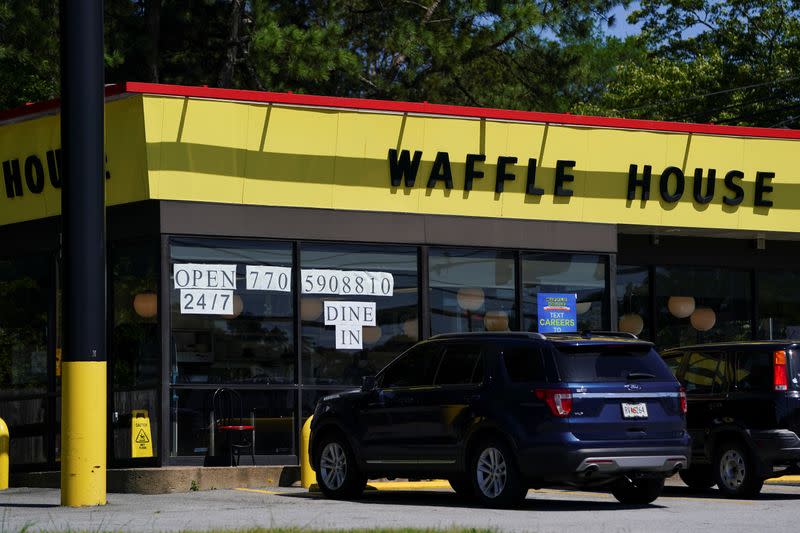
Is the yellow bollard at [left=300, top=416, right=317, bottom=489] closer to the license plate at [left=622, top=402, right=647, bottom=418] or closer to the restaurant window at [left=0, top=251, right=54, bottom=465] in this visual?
the restaurant window at [left=0, top=251, right=54, bottom=465]

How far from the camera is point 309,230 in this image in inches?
824

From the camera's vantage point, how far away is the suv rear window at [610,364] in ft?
50.2

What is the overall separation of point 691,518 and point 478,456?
238cm

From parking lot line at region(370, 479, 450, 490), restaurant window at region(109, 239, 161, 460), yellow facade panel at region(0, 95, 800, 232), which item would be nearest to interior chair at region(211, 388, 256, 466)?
restaurant window at region(109, 239, 161, 460)

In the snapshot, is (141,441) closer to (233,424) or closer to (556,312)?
(233,424)

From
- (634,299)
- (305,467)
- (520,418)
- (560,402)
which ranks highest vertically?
(634,299)

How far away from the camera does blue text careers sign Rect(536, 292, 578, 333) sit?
22781 millimetres

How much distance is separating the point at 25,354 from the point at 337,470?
716cm

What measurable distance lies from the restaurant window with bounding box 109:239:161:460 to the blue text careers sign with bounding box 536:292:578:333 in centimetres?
603

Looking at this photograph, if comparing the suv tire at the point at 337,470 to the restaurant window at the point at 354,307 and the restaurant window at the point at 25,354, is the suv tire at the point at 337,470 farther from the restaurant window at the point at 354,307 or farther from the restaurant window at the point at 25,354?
the restaurant window at the point at 25,354

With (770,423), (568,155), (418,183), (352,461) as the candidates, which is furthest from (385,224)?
(770,423)

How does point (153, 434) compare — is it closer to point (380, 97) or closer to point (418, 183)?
point (418, 183)

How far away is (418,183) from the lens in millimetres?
21766

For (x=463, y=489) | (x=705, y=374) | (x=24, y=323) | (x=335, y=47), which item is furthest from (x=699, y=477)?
(x=335, y=47)
